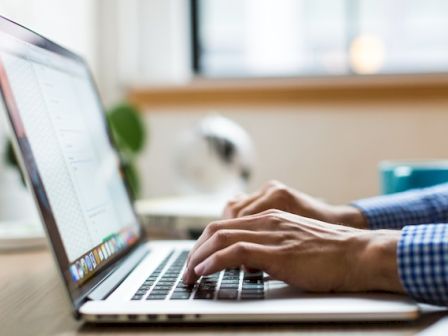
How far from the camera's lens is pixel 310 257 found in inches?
21.4

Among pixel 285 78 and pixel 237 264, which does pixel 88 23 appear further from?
pixel 237 264

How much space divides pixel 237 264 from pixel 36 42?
1.07ft

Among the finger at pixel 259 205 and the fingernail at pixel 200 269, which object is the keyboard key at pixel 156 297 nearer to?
the fingernail at pixel 200 269

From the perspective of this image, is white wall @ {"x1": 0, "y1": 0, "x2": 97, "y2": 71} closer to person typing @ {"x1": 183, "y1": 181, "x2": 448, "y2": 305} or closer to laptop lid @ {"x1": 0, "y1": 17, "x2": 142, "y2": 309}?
laptop lid @ {"x1": 0, "y1": 17, "x2": 142, "y2": 309}

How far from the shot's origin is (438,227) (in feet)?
Result: 1.85

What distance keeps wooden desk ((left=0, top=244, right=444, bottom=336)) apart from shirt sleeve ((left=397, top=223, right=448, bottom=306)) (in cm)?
2

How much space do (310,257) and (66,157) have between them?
0.85 ft

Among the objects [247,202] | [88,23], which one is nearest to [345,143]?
[88,23]

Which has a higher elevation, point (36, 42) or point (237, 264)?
point (36, 42)

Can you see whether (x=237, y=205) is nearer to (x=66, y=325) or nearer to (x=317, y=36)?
(x=66, y=325)

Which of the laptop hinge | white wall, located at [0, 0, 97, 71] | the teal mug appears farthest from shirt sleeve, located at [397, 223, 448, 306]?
white wall, located at [0, 0, 97, 71]

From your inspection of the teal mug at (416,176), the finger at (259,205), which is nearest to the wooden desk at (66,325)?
the finger at (259,205)

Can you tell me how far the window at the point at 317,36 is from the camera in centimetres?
200

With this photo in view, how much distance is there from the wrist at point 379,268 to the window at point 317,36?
1.45 meters
